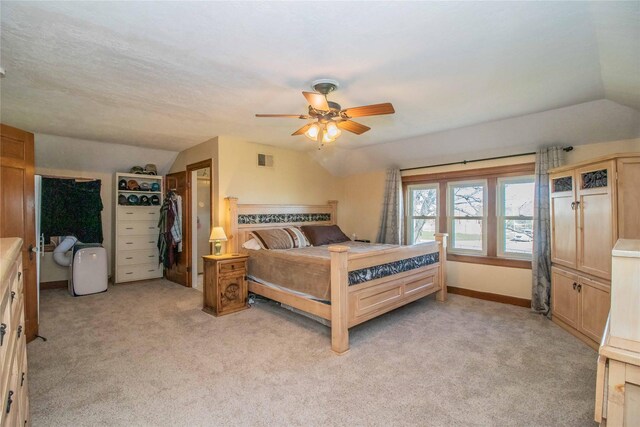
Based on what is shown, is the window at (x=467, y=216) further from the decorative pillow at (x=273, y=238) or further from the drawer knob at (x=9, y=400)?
the drawer knob at (x=9, y=400)

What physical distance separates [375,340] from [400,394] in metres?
0.89

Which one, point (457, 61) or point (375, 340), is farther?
point (375, 340)

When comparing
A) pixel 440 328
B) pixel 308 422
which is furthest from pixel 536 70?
pixel 308 422

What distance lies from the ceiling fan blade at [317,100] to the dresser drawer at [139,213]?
14.6 feet

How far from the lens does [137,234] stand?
5488 mm

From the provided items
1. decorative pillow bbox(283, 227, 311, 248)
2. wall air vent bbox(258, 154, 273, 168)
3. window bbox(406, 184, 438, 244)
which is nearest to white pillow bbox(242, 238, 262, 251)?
decorative pillow bbox(283, 227, 311, 248)

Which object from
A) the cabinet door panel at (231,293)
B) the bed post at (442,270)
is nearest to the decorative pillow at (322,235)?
the cabinet door panel at (231,293)

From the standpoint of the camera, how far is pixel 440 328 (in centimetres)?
334

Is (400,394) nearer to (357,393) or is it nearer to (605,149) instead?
(357,393)

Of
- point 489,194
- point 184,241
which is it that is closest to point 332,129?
point 489,194

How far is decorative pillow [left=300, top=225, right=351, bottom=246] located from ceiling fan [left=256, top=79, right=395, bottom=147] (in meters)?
2.10

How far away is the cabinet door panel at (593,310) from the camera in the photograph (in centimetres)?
274

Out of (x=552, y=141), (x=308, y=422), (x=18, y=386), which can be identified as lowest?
(x=308, y=422)

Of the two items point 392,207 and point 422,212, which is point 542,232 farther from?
point 392,207
